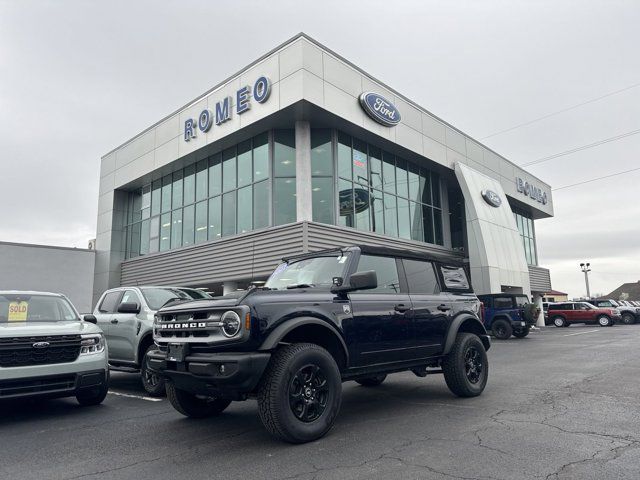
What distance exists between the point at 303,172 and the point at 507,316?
10684 mm

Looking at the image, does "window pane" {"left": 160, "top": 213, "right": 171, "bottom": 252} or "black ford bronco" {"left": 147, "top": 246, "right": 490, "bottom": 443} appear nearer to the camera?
"black ford bronco" {"left": 147, "top": 246, "right": 490, "bottom": 443}

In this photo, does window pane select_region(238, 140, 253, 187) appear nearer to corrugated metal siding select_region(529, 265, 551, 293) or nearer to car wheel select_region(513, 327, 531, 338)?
car wheel select_region(513, 327, 531, 338)

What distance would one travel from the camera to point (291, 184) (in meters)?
18.1

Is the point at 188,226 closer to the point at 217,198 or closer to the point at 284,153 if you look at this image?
the point at 217,198

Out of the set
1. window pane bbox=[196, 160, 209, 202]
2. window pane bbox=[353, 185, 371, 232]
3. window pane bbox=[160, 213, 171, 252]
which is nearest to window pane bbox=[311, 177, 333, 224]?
window pane bbox=[353, 185, 371, 232]

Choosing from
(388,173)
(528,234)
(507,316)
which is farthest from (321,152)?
(528,234)

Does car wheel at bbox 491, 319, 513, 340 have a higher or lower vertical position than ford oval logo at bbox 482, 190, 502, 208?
lower

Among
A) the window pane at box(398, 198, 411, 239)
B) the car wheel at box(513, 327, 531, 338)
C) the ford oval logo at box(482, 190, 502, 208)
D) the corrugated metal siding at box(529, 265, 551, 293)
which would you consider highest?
the ford oval logo at box(482, 190, 502, 208)

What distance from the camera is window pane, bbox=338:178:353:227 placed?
1833 centimetres

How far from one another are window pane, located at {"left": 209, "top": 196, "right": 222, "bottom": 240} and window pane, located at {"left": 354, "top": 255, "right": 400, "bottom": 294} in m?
15.2

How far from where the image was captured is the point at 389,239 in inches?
792

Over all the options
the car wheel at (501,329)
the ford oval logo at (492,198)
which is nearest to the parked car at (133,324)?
the car wheel at (501,329)

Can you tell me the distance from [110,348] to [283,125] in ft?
39.4

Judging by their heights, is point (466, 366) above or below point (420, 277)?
below
